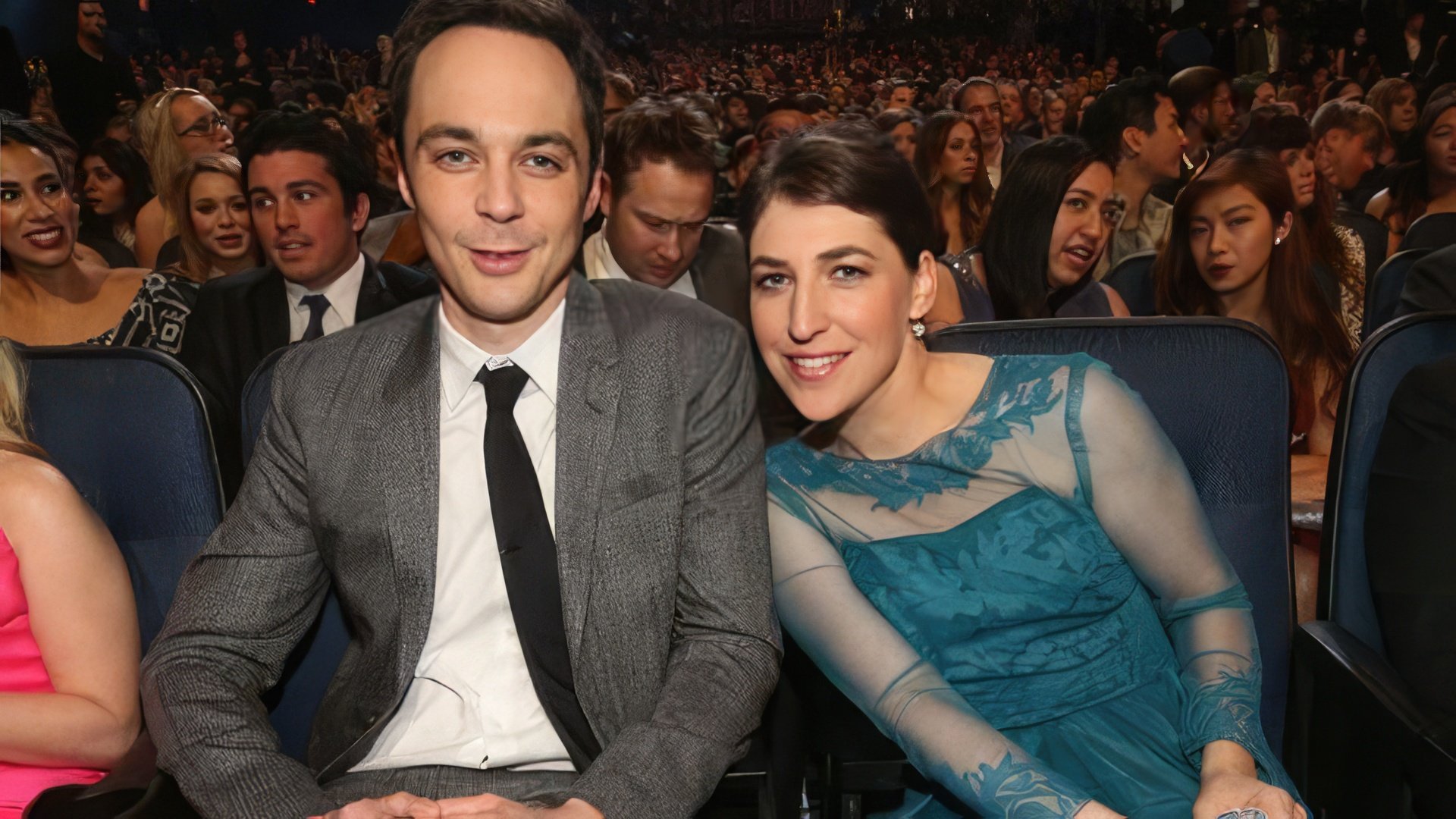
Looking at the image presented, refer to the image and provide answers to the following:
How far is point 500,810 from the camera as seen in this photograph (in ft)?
3.74

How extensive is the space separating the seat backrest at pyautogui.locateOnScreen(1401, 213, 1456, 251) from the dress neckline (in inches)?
54.2

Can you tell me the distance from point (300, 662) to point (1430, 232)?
226 centimetres

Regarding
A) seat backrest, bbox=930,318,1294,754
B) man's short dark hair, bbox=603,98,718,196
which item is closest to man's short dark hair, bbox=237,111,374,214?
man's short dark hair, bbox=603,98,718,196

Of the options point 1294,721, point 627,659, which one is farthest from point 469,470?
point 1294,721

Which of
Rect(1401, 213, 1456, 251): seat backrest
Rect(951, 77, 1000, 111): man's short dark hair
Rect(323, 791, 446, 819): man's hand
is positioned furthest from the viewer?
Rect(1401, 213, 1456, 251): seat backrest

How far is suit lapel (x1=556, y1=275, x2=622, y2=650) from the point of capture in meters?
1.27

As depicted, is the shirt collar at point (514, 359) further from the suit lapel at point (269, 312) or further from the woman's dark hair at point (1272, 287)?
the woman's dark hair at point (1272, 287)

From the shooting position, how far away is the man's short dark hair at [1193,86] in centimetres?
220

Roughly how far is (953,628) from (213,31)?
155 centimetres

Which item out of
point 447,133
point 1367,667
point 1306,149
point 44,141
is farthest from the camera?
point 1306,149

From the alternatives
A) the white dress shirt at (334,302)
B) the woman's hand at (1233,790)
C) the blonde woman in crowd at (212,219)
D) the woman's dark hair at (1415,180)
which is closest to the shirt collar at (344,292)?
the white dress shirt at (334,302)

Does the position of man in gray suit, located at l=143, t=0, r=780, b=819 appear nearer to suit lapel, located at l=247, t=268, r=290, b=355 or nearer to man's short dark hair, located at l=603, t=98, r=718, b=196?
man's short dark hair, located at l=603, t=98, r=718, b=196

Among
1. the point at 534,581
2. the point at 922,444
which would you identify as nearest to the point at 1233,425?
the point at 922,444

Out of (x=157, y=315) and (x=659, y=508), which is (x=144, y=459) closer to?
(x=157, y=315)
